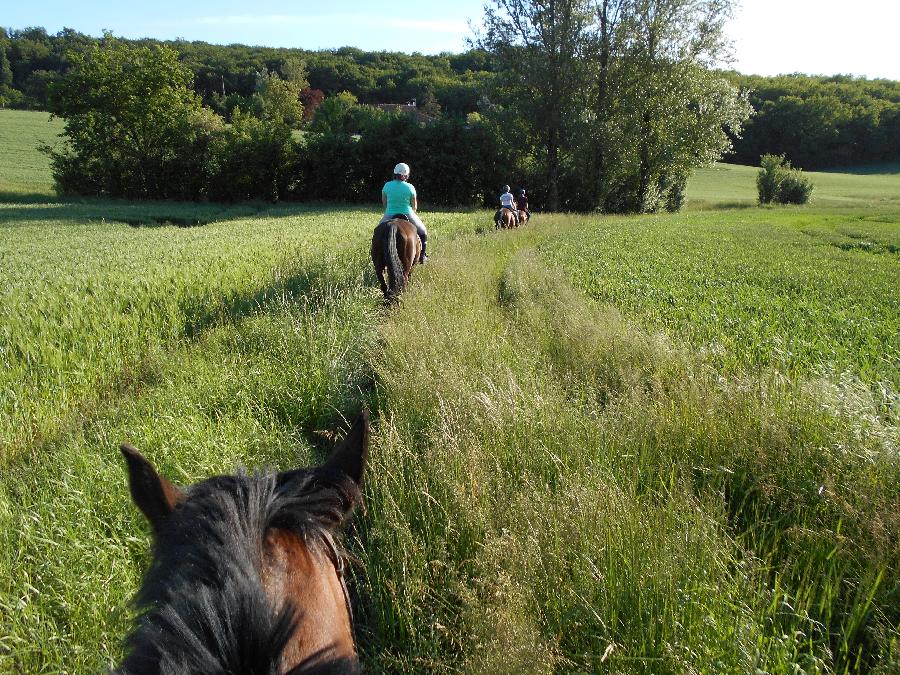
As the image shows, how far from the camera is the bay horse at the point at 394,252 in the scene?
8805mm

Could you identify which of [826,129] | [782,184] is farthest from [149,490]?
[826,129]

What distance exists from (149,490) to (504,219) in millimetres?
20159

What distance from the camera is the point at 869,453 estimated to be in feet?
10.4

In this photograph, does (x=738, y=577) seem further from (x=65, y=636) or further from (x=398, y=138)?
(x=398, y=138)

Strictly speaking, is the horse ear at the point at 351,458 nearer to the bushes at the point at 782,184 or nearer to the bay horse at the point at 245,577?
the bay horse at the point at 245,577

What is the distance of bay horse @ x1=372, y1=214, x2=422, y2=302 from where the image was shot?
8.80 m

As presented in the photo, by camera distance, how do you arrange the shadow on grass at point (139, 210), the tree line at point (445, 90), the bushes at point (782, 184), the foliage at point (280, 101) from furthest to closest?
the tree line at point (445, 90) < the foliage at point (280, 101) < the bushes at point (782, 184) < the shadow on grass at point (139, 210)

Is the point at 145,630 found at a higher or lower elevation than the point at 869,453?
higher

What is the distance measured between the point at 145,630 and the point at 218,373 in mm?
4466

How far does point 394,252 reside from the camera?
28.9ft

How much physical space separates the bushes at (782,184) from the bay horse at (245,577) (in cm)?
5305

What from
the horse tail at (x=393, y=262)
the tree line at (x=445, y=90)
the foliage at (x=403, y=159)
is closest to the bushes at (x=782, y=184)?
the tree line at (x=445, y=90)

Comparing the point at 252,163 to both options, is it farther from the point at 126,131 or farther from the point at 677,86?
the point at 677,86

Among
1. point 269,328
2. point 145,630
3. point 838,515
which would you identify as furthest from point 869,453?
point 269,328
